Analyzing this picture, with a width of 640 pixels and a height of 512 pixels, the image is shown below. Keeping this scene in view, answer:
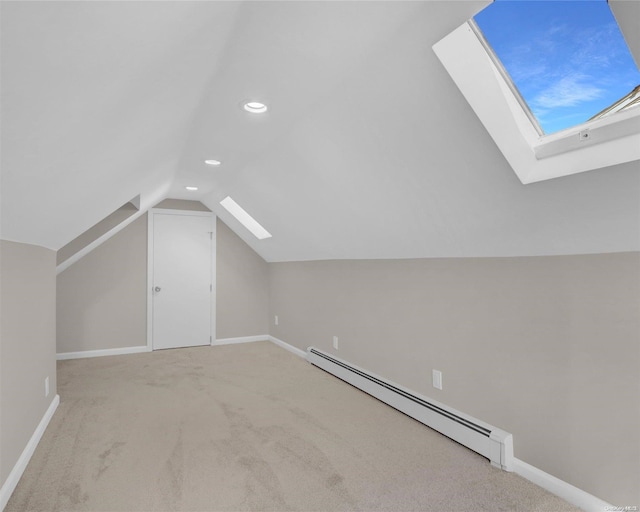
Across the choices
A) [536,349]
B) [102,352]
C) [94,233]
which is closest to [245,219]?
[94,233]

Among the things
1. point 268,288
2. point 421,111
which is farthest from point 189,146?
point 268,288

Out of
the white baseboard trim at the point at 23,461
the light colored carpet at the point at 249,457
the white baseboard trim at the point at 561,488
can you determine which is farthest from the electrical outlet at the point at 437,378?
the white baseboard trim at the point at 23,461

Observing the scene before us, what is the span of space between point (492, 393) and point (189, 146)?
2.79 meters

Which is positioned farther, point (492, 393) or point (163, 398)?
point (163, 398)

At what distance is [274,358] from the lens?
192 inches

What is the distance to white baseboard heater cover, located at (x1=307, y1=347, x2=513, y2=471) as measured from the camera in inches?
87.7

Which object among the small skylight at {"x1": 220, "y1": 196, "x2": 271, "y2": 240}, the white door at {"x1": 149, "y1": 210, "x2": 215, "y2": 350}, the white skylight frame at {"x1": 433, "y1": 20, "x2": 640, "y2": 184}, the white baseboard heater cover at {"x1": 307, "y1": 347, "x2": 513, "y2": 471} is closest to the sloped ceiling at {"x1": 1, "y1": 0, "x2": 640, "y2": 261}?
the white skylight frame at {"x1": 433, "y1": 20, "x2": 640, "y2": 184}

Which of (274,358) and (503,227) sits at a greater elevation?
(503,227)

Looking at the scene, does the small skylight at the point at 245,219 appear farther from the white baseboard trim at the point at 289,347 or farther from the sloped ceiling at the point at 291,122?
the sloped ceiling at the point at 291,122

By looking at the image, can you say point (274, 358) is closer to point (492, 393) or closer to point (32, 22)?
point (492, 393)

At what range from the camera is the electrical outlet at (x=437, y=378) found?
2.81 meters

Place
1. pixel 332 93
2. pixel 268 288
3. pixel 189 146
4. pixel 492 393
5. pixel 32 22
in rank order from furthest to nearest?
pixel 268 288 → pixel 189 146 → pixel 492 393 → pixel 332 93 → pixel 32 22

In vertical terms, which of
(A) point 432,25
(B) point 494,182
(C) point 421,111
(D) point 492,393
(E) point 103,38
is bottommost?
(D) point 492,393

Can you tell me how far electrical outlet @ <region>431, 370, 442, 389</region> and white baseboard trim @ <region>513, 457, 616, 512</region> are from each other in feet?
2.27
